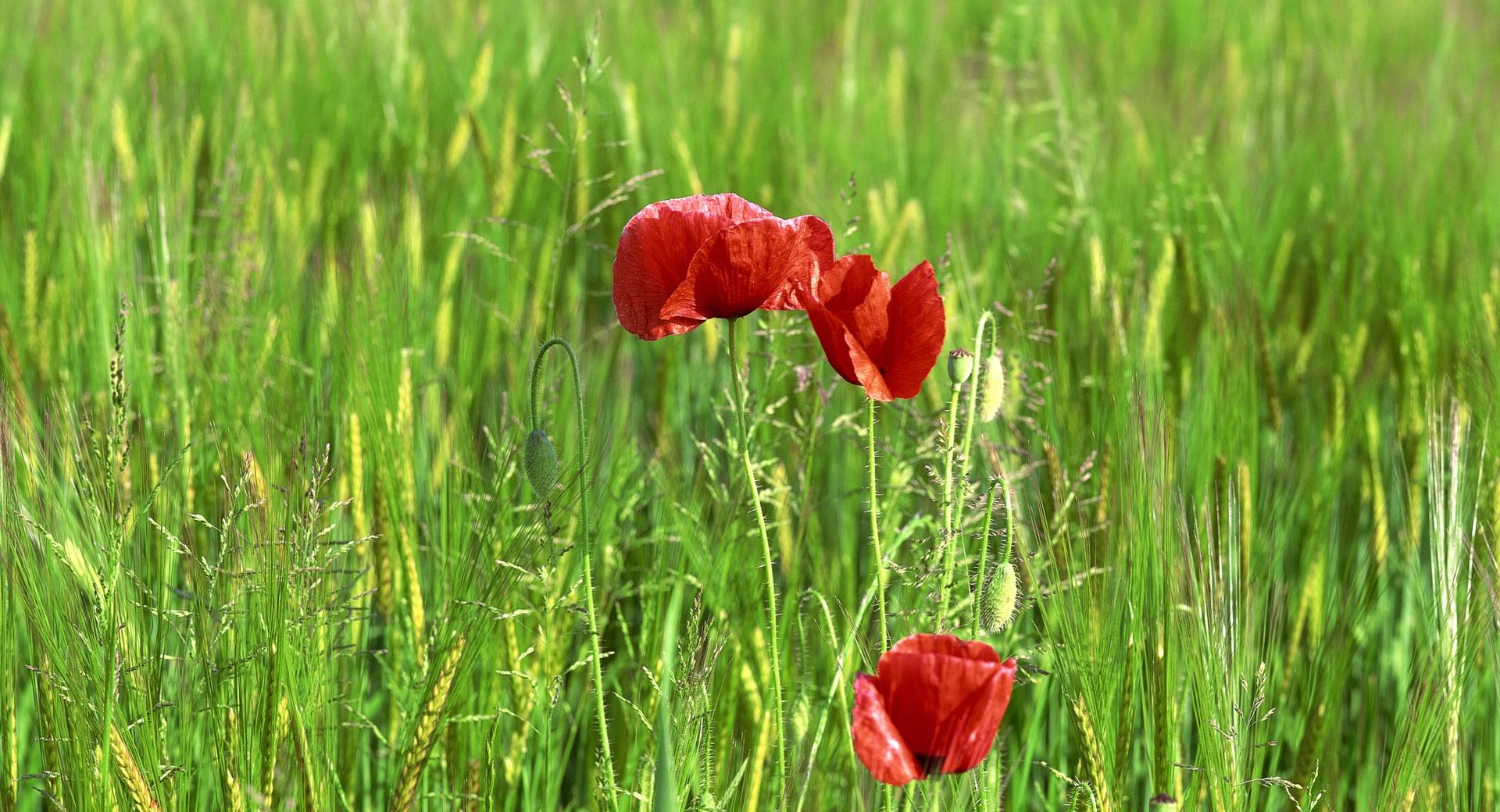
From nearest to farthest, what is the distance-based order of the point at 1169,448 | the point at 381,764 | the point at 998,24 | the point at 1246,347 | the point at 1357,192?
the point at 1169,448, the point at 381,764, the point at 1246,347, the point at 1357,192, the point at 998,24

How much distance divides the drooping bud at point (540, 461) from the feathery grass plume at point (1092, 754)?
0.28 m

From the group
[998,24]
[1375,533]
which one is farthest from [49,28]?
[1375,533]

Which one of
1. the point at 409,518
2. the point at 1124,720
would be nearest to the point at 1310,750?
the point at 1124,720

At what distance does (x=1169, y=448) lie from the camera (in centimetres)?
73

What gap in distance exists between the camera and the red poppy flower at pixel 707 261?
62cm

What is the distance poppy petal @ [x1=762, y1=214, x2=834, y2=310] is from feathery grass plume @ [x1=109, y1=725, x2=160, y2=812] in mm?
359

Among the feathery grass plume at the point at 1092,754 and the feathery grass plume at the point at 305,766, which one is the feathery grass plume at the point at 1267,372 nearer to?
the feathery grass plume at the point at 1092,754

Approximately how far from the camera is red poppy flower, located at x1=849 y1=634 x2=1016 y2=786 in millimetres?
530

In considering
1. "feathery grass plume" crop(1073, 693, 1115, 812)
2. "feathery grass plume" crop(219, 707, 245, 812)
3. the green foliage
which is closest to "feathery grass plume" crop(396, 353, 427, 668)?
the green foliage

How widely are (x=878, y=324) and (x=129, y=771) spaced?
40 cm

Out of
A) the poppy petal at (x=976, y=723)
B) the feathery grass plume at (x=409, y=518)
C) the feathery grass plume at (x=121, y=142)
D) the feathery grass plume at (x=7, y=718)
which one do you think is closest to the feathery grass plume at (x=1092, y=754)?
the poppy petal at (x=976, y=723)

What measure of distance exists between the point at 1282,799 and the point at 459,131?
1.08 metres

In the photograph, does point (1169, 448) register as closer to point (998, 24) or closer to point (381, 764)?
point (381, 764)

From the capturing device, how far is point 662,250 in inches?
25.4
